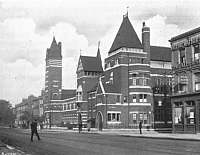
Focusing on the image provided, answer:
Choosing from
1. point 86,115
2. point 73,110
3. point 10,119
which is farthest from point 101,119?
point 10,119

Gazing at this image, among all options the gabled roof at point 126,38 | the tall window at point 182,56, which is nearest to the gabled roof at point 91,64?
the gabled roof at point 126,38

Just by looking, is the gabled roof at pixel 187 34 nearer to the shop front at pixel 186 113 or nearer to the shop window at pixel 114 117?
the shop front at pixel 186 113

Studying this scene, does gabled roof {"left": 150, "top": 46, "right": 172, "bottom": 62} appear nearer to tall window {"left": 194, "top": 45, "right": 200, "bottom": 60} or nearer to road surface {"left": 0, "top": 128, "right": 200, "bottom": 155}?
tall window {"left": 194, "top": 45, "right": 200, "bottom": 60}

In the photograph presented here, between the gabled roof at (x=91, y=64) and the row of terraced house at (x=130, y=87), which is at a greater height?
the gabled roof at (x=91, y=64)

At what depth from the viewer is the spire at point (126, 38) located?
72.2 meters

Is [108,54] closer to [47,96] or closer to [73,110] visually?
[73,110]

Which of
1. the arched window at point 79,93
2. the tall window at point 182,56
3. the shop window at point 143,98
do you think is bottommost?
the shop window at point 143,98

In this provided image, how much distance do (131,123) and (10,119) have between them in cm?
7077

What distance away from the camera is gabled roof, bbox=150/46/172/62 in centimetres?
7594

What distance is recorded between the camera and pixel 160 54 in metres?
77.6

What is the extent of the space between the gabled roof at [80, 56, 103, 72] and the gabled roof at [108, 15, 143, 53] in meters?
13.1

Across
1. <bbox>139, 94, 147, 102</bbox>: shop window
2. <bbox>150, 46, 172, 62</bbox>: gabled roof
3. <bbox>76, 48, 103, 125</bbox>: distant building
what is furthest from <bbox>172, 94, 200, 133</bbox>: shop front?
<bbox>76, 48, 103, 125</bbox>: distant building

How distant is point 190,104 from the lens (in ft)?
138

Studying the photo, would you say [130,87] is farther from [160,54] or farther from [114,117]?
[160,54]
